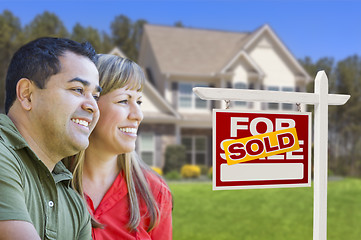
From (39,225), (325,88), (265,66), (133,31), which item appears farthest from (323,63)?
(39,225)

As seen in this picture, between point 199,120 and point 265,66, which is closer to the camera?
point 199,120

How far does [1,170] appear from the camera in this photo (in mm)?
1518

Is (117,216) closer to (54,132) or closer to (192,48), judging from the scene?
(54,132)

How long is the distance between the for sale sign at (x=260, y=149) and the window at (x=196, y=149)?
17060 millimetres

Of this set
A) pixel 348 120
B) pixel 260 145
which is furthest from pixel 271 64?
pixel 260 145

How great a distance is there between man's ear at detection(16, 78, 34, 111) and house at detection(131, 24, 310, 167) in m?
15.7

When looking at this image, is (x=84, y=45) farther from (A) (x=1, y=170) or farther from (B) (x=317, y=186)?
(B) (x=317, y=186)

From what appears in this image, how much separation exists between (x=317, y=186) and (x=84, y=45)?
2.11 metres

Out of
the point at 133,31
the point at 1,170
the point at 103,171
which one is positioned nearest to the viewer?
the point at 1,170

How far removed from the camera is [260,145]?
117 inches

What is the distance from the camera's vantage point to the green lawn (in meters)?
7.71

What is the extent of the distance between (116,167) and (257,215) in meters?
6.90

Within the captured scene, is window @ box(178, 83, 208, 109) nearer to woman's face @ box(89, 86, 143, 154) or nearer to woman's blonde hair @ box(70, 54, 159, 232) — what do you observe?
woman's blonde hair @ box(70, 54, 159, 232)

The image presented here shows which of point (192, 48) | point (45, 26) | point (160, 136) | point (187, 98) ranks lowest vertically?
point (160, 136)
